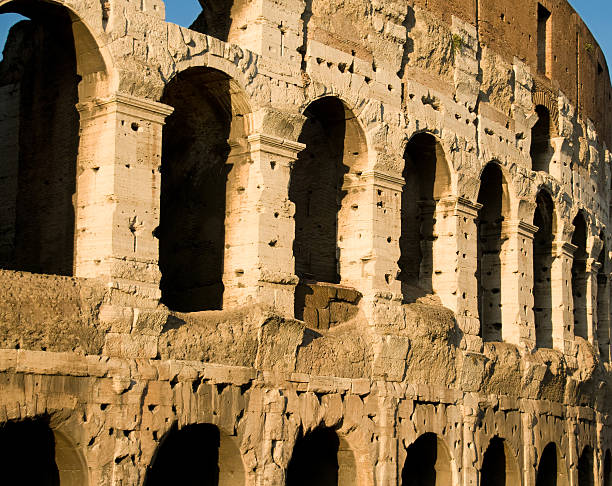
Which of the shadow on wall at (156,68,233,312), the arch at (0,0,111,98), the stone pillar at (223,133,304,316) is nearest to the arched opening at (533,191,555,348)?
the shadow on wall at (156,68,233,312)

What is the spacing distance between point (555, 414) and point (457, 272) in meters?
3.58

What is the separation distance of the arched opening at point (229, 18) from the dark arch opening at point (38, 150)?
5.38ft

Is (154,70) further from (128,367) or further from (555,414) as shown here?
(555,414)

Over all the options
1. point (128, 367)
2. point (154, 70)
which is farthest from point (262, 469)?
point (154, 70)

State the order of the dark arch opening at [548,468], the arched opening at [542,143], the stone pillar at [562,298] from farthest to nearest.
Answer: the arched opening at [542,143], the stone pillar at [562,298], the dark arch opening at [548,468]

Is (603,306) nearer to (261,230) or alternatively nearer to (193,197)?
(193,197)

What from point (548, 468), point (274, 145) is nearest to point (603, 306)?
point (548, 468)

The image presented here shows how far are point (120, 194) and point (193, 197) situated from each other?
10.1 feet

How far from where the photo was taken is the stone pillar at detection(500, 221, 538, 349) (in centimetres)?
1664

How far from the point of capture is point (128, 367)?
34.9 feet

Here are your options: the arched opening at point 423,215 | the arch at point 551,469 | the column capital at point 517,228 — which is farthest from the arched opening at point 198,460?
the arch at point 551,469

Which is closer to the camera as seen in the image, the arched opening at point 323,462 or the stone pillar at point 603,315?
the arched opening at point 323,462

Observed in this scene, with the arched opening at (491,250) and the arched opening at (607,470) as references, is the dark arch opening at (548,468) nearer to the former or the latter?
the arched opening at (491,250)

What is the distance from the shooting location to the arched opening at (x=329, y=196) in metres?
13.8
